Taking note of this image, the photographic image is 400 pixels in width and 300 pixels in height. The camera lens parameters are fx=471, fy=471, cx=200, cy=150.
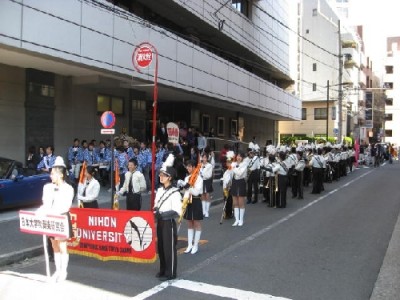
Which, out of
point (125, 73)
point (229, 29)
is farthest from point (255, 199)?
point (229, 29)

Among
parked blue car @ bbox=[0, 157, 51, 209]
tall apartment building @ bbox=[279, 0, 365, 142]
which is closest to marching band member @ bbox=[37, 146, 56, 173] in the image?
parked blue car @ bbox=[0, 157, 51, 209]

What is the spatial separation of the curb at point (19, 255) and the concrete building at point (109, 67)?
246 inches

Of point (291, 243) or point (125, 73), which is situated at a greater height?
point (125, 73)

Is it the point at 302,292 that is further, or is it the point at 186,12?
the point at 186,12

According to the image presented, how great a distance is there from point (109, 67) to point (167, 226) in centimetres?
1058

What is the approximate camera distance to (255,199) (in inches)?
651

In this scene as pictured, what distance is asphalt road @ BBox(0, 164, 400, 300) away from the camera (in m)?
6.48

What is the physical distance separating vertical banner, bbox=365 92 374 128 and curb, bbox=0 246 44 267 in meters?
72.3

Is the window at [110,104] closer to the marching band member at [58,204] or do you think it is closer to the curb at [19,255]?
the curb at [19,255]

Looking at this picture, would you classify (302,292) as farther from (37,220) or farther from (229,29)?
(229,29)

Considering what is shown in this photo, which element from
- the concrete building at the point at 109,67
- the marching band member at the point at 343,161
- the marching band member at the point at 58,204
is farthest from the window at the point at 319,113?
the marching band member at the point at 58,204

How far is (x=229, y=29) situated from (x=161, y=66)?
34.3 ft

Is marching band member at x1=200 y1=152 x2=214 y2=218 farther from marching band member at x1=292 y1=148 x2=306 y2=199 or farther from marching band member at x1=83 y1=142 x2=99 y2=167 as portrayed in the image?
marching band member at x1=83 y1=142 x2=99 y2=167

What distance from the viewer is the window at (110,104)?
20.8 metres
